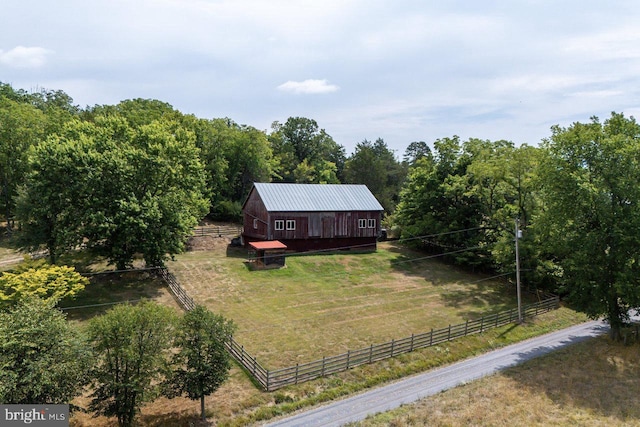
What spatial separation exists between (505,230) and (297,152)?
5001 centimetres

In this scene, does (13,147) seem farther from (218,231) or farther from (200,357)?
(200,357)

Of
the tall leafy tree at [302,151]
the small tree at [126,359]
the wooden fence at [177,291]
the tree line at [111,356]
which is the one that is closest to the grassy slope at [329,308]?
the wooden fence at [177,291]

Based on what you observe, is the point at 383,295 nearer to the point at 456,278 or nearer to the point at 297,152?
the point at 456,278

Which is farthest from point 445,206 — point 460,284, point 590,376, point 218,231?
point 218,231

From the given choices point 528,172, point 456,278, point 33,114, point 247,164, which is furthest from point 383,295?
point 33,114

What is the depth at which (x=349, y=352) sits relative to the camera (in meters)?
23.6

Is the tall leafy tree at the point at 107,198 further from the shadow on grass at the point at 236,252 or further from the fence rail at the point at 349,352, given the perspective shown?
the shadow on grass at the point at 236,252

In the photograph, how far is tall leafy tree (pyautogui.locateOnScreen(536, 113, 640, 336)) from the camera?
87.6 feet

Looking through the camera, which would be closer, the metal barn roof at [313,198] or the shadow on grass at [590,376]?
the shadow on grass at [590,376]

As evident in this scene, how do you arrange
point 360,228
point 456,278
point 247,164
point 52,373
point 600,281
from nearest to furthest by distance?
point 52,373
point 600,281
point 456,278
point 360,228
point 247,164

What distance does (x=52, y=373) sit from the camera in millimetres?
15516

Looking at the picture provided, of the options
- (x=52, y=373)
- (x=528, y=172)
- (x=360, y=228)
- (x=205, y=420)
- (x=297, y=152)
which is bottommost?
(x=205, y=420)

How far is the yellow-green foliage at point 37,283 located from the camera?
963 inches

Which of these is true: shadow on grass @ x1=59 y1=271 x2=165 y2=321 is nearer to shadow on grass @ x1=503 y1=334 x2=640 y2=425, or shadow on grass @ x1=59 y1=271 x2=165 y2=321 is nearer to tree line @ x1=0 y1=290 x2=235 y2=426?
tree line @ x1=0 y1=290 x2=235 y2=426
